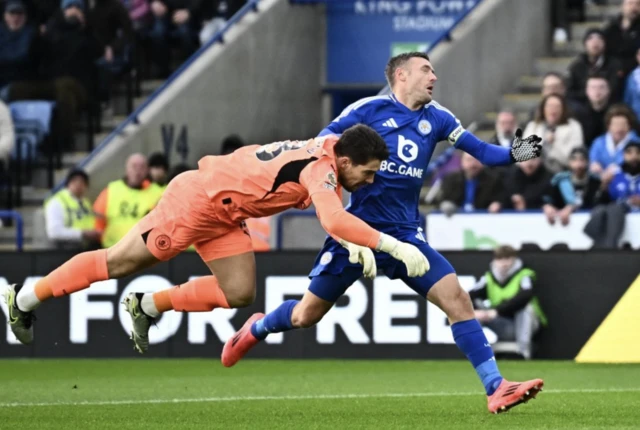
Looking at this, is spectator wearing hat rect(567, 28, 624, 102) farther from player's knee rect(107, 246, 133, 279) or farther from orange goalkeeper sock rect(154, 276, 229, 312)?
player's knee rect(107, 246, 133, 279)

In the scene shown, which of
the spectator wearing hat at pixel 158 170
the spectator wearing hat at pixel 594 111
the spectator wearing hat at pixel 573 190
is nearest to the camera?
the spectator wearing hat at pixel 573 190

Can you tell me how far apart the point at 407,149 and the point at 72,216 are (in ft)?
26.0

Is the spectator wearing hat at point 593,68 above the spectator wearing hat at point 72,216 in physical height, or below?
above

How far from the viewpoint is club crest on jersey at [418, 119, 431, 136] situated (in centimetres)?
1026

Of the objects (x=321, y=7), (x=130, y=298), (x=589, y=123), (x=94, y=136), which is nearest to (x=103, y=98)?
(x=94, y=136)

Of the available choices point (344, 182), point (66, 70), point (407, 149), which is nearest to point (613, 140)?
point (407, 149)

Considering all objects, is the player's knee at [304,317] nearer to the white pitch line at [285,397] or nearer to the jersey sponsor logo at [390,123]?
the white pitch line at [285,397]

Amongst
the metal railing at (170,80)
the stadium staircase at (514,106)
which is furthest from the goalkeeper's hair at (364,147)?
the metal railing at (170,80)

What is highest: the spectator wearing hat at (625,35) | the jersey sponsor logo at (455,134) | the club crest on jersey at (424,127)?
the spectator wearing hat at (625,35)

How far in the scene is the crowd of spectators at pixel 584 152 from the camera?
626 inches

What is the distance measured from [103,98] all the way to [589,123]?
723cm

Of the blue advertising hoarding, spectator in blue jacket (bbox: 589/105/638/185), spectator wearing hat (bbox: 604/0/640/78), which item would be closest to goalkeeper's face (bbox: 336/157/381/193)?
spectator in blue jacket (bbox: 589/105/638/185)

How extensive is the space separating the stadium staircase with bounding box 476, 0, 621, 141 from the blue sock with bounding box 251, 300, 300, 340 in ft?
29.2

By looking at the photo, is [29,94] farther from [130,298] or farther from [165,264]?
[130,298]
